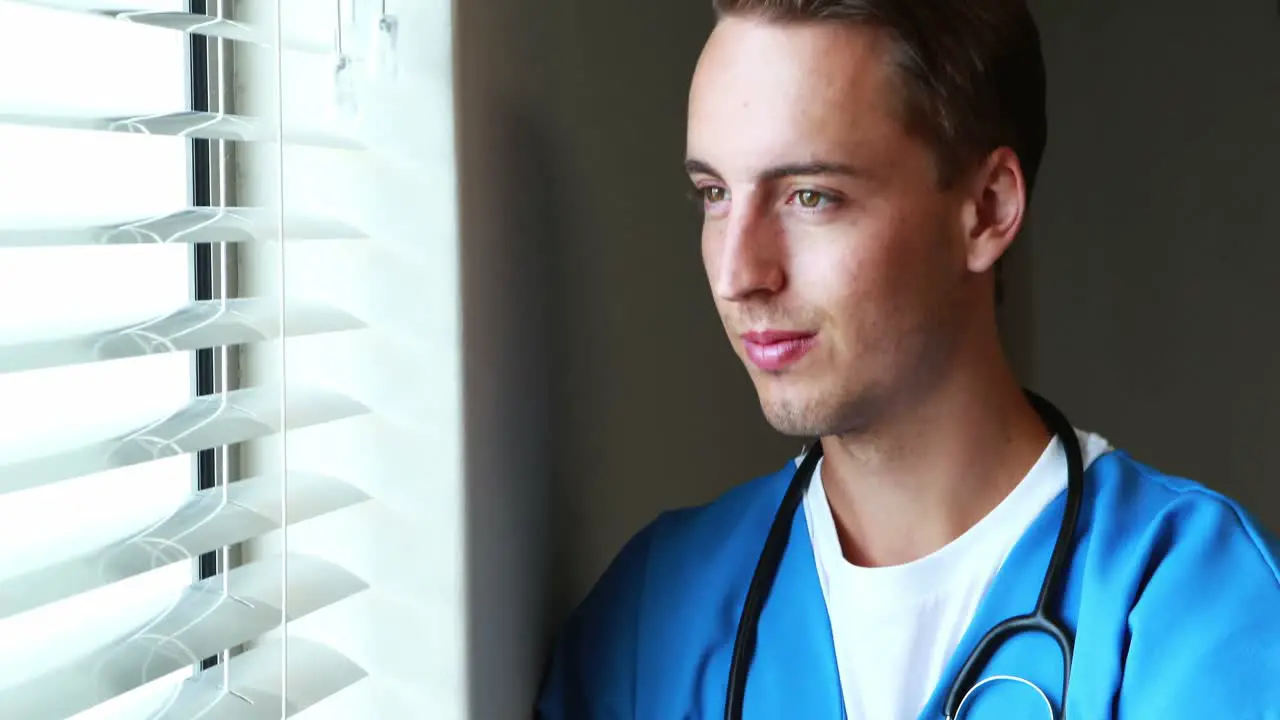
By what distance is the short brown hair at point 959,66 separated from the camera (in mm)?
985

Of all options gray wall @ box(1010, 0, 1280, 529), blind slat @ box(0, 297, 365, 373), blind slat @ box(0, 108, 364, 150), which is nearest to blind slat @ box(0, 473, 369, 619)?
blind slat @ box(0, 297, 365, 373)

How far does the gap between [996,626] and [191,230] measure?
0.65 meters

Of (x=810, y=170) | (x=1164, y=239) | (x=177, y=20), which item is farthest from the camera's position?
(x=1164, y=239)

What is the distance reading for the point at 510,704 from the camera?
1040 millimetres

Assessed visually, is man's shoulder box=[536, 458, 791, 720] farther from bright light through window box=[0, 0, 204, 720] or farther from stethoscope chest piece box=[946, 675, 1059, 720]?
bright light through window box=[0, 0, 204, 720]

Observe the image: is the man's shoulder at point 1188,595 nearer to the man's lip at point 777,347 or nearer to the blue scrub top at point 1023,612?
the blue scrub top at point 1023,612

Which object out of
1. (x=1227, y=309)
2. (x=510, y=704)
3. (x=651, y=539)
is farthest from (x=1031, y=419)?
(x=1227, y=309)

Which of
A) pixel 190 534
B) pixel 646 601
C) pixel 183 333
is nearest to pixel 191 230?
pixel 183 333

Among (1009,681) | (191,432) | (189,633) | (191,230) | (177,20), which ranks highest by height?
(177,20)

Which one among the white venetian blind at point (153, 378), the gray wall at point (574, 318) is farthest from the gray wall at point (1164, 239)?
the white venetian blind at point (153, 378)

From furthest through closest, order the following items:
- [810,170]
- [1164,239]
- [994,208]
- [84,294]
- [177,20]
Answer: [1164,239] → [994,208] → [810,170] → [84,294] → [177,20]

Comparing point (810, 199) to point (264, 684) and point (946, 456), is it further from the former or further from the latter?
point (264, 684)

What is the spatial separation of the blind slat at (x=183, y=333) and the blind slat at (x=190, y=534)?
0.11 metres

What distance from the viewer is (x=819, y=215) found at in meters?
0.98
